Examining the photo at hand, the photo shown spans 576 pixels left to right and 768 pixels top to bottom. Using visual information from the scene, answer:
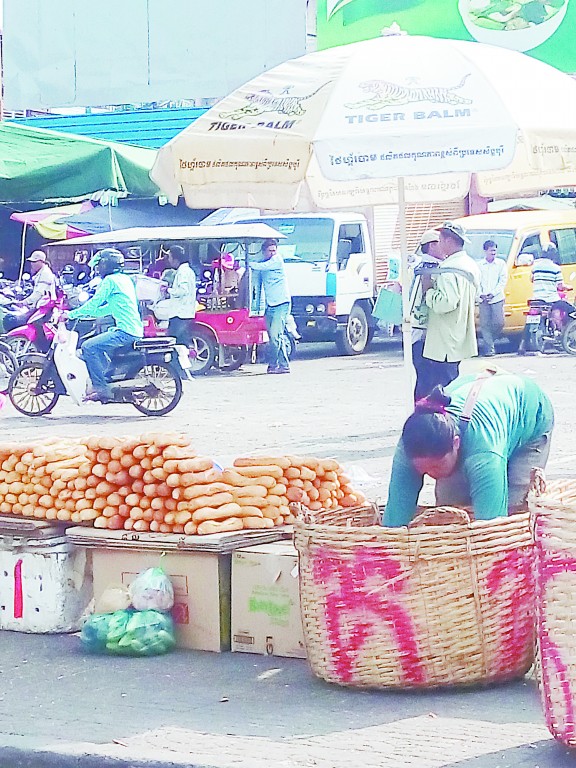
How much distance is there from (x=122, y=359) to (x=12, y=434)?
1.55 m

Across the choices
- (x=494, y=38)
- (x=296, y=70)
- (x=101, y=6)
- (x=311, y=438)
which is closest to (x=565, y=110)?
(x=296, y=70)

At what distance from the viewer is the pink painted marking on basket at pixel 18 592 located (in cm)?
652

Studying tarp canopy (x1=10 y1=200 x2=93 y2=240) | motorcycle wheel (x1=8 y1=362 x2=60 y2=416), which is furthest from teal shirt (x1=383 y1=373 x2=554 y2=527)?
tarp canopy (x1=10 y1=200 x2=93 y2=240)

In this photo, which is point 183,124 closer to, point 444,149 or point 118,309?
point 118,309

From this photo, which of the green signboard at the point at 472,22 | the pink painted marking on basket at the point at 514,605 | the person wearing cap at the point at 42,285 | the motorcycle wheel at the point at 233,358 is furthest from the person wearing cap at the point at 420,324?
the green signboard at the point at 472,22

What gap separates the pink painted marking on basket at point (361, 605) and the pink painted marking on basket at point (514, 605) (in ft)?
1.12

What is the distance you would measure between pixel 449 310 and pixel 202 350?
8895 millimetres

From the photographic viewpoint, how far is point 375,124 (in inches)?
251

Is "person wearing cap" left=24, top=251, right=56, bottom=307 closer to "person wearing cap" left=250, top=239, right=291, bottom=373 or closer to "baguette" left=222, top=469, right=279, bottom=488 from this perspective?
"person wearing cap" left=250, top=239, right=291, bottom=373

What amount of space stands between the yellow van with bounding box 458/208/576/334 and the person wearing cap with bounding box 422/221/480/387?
10.4 metres

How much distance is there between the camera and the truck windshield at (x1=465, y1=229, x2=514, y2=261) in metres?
21.5

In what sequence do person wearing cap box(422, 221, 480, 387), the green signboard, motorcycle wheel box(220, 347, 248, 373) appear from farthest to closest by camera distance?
the green signboard → motorcycle wheel box(220, 347, 248, 373) → person wearing cap box(422, 221, 480, 387)

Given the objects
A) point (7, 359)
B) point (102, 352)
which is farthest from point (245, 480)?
point (7, 359)

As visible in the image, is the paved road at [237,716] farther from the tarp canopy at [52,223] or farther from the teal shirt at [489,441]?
the tarp canopy at [52,223]
